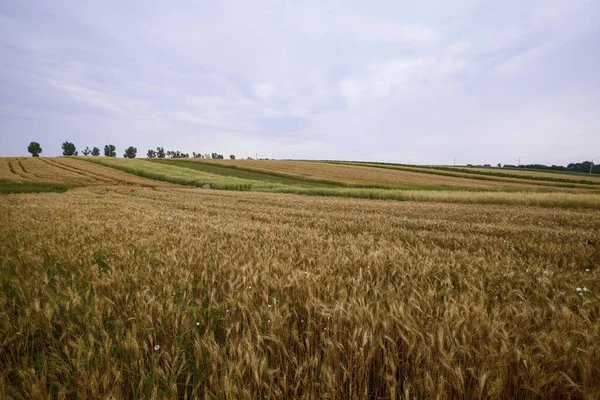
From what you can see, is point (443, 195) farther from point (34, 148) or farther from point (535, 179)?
point (34, 148)

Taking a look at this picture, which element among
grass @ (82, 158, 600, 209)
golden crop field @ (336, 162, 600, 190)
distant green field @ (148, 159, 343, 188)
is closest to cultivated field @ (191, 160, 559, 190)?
distant green field @ (148, 159, 343, 188)

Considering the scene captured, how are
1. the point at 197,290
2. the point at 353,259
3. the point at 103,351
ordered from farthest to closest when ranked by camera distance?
the point at 353,259 → the point at 197,290 → the point at 103,351

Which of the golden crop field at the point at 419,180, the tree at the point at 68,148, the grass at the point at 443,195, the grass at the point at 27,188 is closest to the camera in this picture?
the grass at the point at 443,195

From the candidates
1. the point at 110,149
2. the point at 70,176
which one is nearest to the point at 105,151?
the point at 110,149

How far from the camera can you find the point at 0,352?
170 cm

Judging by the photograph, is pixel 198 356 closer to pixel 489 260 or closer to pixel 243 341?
pixel 243 341

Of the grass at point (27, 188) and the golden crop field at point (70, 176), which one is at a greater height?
the golden crop field at point (70, 176)

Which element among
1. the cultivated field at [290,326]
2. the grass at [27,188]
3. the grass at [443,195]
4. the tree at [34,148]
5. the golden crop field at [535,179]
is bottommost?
the grass at [27,188]

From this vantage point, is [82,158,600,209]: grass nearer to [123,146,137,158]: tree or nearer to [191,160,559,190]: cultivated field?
[191,160,559,190]: cultivated field

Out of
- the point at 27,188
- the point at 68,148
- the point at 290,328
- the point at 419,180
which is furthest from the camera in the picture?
the point at 68,148

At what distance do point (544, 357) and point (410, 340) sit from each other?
711 mm

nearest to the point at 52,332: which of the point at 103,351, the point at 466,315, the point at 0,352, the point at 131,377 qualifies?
the point at 0,352

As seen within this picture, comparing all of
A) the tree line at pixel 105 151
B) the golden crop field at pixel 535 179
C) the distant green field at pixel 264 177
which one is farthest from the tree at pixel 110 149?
the golden crop field at pixel 535 179

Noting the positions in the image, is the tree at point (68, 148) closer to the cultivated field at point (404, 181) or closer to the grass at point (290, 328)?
the cultivated field at point (404, 181)
